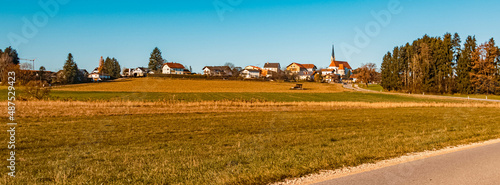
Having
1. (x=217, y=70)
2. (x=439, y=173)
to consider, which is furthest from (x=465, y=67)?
(x=217, y=70)

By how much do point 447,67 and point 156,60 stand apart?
106804 millimetres

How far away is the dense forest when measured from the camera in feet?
232

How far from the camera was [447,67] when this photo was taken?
252 ft

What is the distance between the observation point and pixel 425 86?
7888cm

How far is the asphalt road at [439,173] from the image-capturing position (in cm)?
634

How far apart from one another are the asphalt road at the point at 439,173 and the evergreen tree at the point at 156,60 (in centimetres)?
13422

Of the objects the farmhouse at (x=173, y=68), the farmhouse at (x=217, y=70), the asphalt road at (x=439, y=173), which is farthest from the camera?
the farmhouse at (x=173, y=68)

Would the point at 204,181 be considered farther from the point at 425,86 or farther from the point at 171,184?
the point at 425,86

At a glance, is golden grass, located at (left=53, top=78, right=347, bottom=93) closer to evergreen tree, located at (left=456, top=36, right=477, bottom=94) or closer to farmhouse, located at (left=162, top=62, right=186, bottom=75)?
evergreen tree, located at (left=456, top=36, right=477, bottom=94)

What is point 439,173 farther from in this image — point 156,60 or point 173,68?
point 173,68

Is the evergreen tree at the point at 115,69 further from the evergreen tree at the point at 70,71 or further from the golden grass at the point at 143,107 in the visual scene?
the golden grass at the point at 143,107

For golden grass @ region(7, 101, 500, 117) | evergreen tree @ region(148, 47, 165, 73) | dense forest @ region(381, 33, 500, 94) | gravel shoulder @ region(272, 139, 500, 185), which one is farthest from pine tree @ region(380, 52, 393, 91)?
gravel shoulder @ region(272, 139, 500, 185)

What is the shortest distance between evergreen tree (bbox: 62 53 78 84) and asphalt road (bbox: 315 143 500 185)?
9984 centimetres

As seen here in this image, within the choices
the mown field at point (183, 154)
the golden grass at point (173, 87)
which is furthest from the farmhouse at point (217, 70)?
the mown field at point (183, 154)
